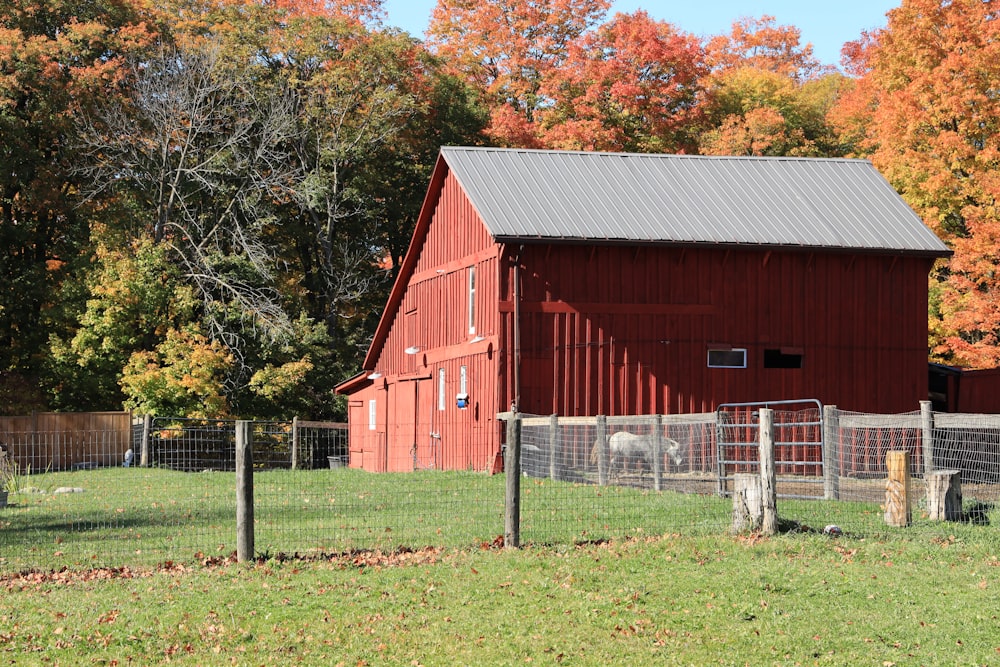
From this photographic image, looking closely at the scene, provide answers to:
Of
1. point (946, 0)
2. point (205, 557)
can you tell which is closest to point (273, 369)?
point (946, 0)

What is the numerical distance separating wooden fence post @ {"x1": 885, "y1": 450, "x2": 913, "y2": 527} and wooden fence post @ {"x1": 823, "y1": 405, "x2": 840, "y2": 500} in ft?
5.34

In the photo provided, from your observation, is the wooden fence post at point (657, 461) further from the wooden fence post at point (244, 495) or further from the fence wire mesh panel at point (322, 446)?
the fence wire mesh panel at point (322, 446)

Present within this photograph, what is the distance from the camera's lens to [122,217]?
43.0m

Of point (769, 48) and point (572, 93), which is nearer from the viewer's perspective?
point (572, 93)

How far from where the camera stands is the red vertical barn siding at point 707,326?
92.3 ft

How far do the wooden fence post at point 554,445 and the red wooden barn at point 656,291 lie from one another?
4.22m

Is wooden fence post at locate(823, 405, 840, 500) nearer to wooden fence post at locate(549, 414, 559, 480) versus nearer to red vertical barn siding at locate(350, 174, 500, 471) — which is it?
wooden fence post at locate(549, 414, 559, 480)

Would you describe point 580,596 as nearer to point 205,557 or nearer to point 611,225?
point 205,557

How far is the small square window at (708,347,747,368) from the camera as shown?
95.8 feet

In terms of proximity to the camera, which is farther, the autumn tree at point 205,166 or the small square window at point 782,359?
the autumn tree at point 205,166

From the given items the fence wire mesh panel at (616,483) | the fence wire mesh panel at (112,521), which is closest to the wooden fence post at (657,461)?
the fence wire mesh panel at (616,483)

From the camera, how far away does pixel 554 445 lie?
901 inches

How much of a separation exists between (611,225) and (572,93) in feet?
67.7

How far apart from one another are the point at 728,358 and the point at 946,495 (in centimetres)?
1316
